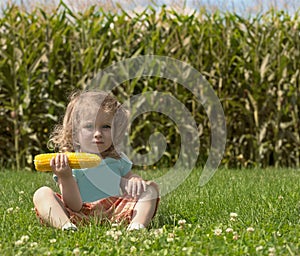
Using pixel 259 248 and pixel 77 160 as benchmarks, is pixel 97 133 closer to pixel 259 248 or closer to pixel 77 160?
pixel 77 160

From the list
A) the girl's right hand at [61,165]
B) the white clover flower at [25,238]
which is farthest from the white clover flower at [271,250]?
the girl's right hand at [61,165]

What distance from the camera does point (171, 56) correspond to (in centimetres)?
812

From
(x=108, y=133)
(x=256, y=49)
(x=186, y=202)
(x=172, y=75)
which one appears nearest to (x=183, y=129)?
(x=172, y=75)

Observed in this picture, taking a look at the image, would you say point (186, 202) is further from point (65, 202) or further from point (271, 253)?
point (271, 253)

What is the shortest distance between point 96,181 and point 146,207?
40cm

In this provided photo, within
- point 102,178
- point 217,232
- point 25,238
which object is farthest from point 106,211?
point 217,232

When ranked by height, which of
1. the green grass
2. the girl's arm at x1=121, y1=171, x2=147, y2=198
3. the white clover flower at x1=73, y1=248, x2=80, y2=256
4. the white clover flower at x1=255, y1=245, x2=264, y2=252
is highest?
the girl's arm at x1=121, y1=171, x2=147, y2=198

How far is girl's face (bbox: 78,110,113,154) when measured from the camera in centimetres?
367

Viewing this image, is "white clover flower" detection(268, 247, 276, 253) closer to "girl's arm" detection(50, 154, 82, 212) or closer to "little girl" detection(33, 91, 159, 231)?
"little girl" detection(33, 91, 159, 231)

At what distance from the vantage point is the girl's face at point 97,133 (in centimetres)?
367

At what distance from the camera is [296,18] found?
27.7 feet

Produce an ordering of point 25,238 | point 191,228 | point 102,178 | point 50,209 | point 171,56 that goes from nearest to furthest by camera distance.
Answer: point 25,238 < point 191,228 < point 50,209 < point 102,178 < point 171,56

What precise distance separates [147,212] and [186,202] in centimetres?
84

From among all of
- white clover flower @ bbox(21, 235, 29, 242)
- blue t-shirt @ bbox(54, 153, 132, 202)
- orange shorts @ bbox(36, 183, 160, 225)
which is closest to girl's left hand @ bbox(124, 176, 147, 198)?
orange shorts @ bbox(36, 183, 160, 225)
